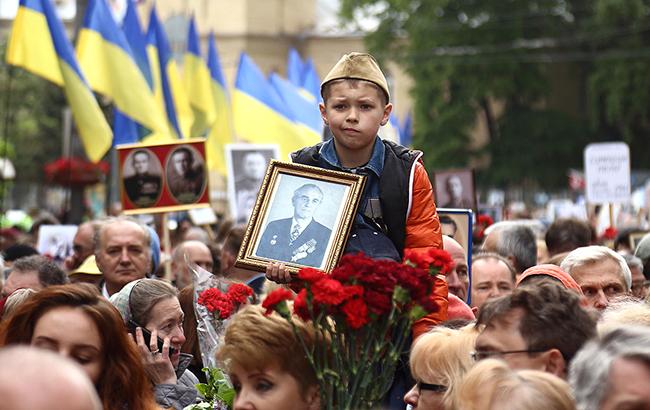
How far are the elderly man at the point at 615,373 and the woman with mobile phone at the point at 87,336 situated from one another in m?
1.72

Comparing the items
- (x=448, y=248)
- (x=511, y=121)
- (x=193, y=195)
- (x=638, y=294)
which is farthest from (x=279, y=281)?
(x=511, y=121)

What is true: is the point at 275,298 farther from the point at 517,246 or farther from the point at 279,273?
the point at 517,246

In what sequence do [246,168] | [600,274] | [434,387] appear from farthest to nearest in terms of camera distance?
[246,168], [600,274], [434,387]

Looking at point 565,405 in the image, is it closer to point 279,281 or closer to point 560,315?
point 560,315

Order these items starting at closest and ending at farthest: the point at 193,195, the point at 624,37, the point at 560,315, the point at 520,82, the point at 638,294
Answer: the point at 560,315, the point at 638,294, the point at 193,195, the point at 624,37, the point at 520,82

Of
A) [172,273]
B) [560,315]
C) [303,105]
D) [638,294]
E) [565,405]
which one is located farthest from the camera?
[303,105]

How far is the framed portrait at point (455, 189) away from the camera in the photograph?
15.2 metres

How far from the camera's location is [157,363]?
6.90m

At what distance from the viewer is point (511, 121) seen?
57844 millimetres

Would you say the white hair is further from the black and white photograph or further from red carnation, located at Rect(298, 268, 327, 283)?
the black and white photograph

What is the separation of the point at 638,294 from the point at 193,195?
531 centimetres

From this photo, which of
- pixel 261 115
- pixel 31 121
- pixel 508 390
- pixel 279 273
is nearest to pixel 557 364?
pixel 508 390

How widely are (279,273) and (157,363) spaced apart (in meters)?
1.53

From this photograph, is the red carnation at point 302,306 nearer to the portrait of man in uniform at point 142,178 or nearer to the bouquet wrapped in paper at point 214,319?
the bouquet wrapped in paper at point 214,319
